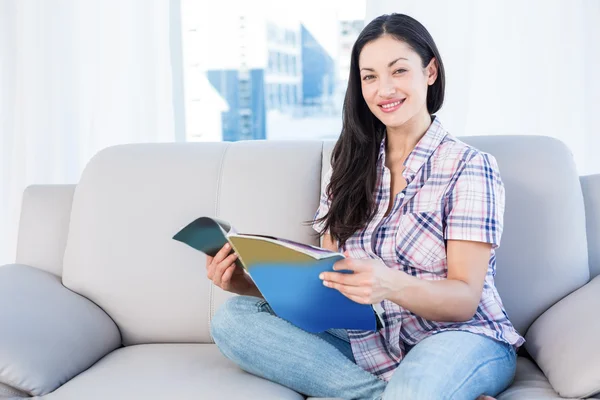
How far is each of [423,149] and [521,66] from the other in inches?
45.4

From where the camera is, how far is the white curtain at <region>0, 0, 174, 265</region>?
304 cm

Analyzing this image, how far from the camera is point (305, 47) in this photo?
347 centimetres

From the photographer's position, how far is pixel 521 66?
264cm

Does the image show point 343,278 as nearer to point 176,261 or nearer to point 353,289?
point 353,289

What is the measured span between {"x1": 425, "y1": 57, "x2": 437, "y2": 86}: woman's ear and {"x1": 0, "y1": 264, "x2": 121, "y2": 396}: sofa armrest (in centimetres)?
104

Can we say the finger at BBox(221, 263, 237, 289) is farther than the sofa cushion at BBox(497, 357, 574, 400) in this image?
Yes

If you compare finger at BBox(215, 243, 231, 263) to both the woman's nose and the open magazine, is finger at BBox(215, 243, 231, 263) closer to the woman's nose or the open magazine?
the open magazine

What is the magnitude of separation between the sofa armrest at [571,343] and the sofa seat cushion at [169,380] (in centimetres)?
Answer: 55

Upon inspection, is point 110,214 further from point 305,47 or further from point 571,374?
point 305,47

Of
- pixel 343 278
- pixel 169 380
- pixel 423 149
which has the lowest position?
pixel 169 380

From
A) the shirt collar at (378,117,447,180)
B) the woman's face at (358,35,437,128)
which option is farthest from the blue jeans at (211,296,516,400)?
the woman's face at (358,35,437,128)

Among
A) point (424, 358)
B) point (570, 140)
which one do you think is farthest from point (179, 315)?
point (570, 140)

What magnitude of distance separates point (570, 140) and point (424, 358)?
5.05 feet

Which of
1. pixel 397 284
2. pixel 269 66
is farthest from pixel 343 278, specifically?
pixel 269 66
